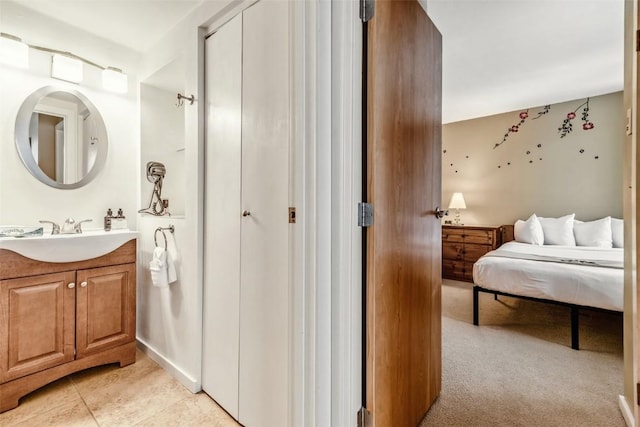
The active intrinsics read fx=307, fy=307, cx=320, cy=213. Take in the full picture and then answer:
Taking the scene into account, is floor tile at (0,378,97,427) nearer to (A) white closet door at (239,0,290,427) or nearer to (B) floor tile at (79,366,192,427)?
(B) floor tile at (79,366,192,427)

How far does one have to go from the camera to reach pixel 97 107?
2.27 m

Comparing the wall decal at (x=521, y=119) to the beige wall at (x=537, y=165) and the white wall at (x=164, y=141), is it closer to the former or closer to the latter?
the beige wall at (x=537, y=165)

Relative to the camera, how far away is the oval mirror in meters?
1.97

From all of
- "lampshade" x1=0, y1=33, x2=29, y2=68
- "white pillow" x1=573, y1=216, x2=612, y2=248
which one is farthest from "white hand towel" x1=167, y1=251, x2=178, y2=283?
"white pillow" x1=573, y1=216, x2=612, y2=248

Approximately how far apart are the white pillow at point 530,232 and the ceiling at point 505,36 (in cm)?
166

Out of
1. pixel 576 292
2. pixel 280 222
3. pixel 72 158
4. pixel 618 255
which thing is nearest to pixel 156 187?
pixel 72 158

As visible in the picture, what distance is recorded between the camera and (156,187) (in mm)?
2354

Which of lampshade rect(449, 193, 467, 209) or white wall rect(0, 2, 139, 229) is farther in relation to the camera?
lampshade rect(449, 193, 467, 209)

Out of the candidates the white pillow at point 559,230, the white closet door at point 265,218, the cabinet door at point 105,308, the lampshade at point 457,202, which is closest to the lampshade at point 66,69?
the cabinet door at point 105,308

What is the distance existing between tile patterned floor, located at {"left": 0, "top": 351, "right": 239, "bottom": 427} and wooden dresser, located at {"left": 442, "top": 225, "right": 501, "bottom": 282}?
3.83 meters

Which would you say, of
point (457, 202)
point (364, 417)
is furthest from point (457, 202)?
point (364, 417)

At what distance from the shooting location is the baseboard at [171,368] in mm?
1766

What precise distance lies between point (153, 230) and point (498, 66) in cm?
357

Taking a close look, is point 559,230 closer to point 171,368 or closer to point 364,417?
point 364,417
